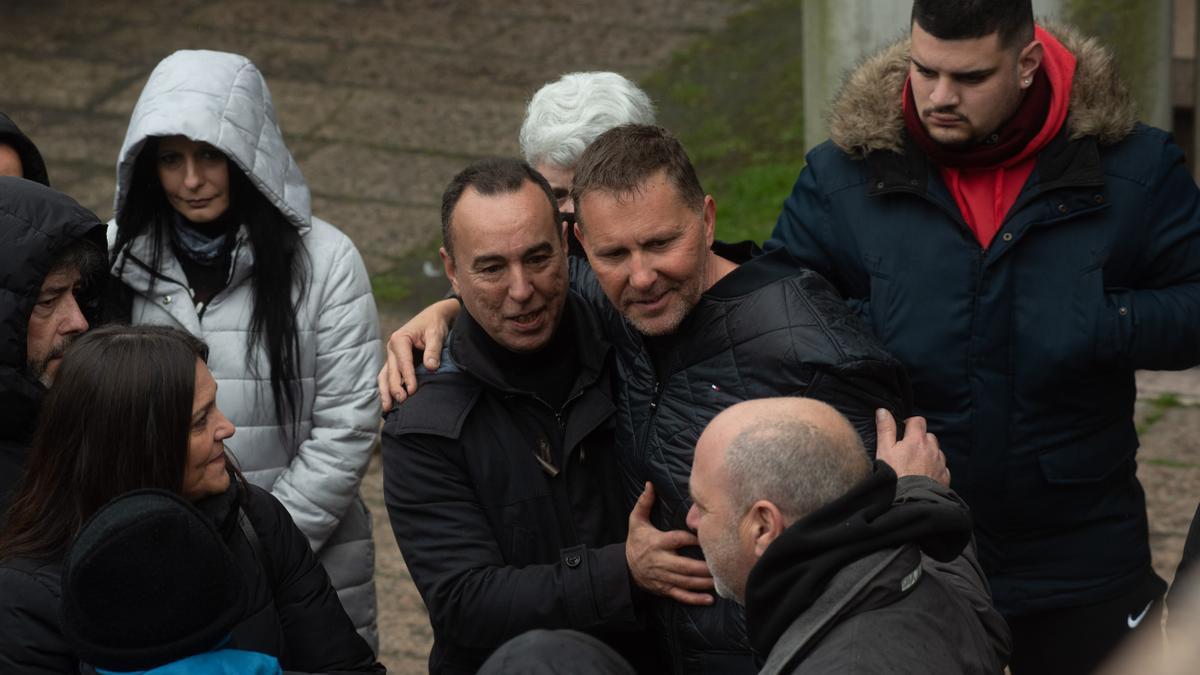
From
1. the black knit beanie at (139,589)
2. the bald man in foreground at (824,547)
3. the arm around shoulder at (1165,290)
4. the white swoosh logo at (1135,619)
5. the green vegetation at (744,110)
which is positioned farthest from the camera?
the green vegetation at (744,110)

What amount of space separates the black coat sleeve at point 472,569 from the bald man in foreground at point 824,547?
45 centimetres

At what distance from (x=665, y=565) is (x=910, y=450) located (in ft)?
1.60

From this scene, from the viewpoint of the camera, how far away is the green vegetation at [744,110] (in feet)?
25.0

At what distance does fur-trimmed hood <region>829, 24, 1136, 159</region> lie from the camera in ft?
11.3

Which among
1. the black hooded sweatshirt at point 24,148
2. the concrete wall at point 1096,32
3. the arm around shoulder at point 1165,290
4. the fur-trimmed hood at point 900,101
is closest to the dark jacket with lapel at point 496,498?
the fur-trimmed hood at point 900,101

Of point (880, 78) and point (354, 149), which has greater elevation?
point (880, 78)

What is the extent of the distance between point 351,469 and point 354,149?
16.0 ft

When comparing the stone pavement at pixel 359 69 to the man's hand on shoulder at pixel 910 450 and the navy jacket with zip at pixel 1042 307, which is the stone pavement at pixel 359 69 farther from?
the man's hand on shoulder at pixel 910 450

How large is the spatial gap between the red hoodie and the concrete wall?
1.78 meters

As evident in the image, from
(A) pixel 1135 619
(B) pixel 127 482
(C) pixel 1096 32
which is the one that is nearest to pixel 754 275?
(B) pixel 127 482

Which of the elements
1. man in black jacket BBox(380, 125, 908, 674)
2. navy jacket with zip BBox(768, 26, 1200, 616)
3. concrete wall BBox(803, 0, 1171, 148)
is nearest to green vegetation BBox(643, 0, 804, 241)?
concrete wall BBox(803, 0, 1171, 148)

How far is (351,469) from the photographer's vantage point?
3.94 metres

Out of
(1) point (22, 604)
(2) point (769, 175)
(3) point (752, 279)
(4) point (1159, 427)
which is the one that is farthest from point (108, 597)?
(2) point (769, 175)

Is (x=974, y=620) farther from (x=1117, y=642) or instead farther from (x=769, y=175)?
(x=769, y=175)
